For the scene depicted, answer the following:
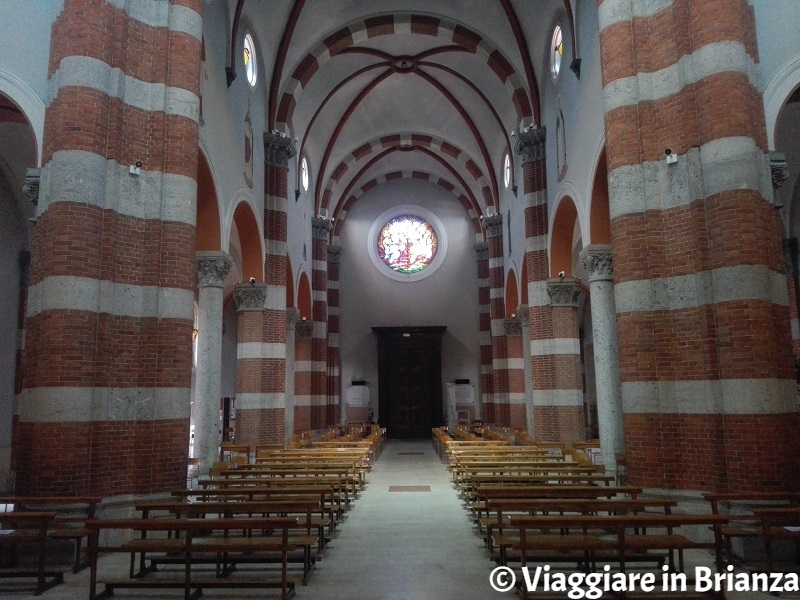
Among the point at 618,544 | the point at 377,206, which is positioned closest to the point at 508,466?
the point at 618,544

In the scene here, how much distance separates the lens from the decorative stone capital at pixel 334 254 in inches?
1271

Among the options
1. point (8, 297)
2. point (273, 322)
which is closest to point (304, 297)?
point (273, 322)

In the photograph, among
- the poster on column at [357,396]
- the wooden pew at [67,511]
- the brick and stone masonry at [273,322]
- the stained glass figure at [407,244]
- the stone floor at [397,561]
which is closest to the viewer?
the stone floor at [397,561]

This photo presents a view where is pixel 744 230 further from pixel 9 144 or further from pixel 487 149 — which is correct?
pixel 487 149

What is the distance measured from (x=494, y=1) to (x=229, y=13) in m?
7.82

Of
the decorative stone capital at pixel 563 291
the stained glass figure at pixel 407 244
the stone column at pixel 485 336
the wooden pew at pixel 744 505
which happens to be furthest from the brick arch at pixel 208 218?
the stained glass figure at pixel 407 244

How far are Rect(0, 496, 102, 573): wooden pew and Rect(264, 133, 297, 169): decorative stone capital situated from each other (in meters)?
12.5

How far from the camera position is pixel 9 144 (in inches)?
548

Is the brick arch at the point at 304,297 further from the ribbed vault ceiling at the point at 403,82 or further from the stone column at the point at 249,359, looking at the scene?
the stone column at the point at 249,359

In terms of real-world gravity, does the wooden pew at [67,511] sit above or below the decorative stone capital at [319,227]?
below

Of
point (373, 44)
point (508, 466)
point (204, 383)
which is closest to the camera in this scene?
point (508, 466)

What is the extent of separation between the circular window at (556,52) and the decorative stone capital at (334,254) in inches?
681

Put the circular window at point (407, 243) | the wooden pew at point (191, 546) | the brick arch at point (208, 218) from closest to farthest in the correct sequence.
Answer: the wooden pew at point (191, 546) → the brick arch at point (208, 218) → the circular window at point (407, 243)

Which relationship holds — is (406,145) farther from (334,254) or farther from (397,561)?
(397,561)
